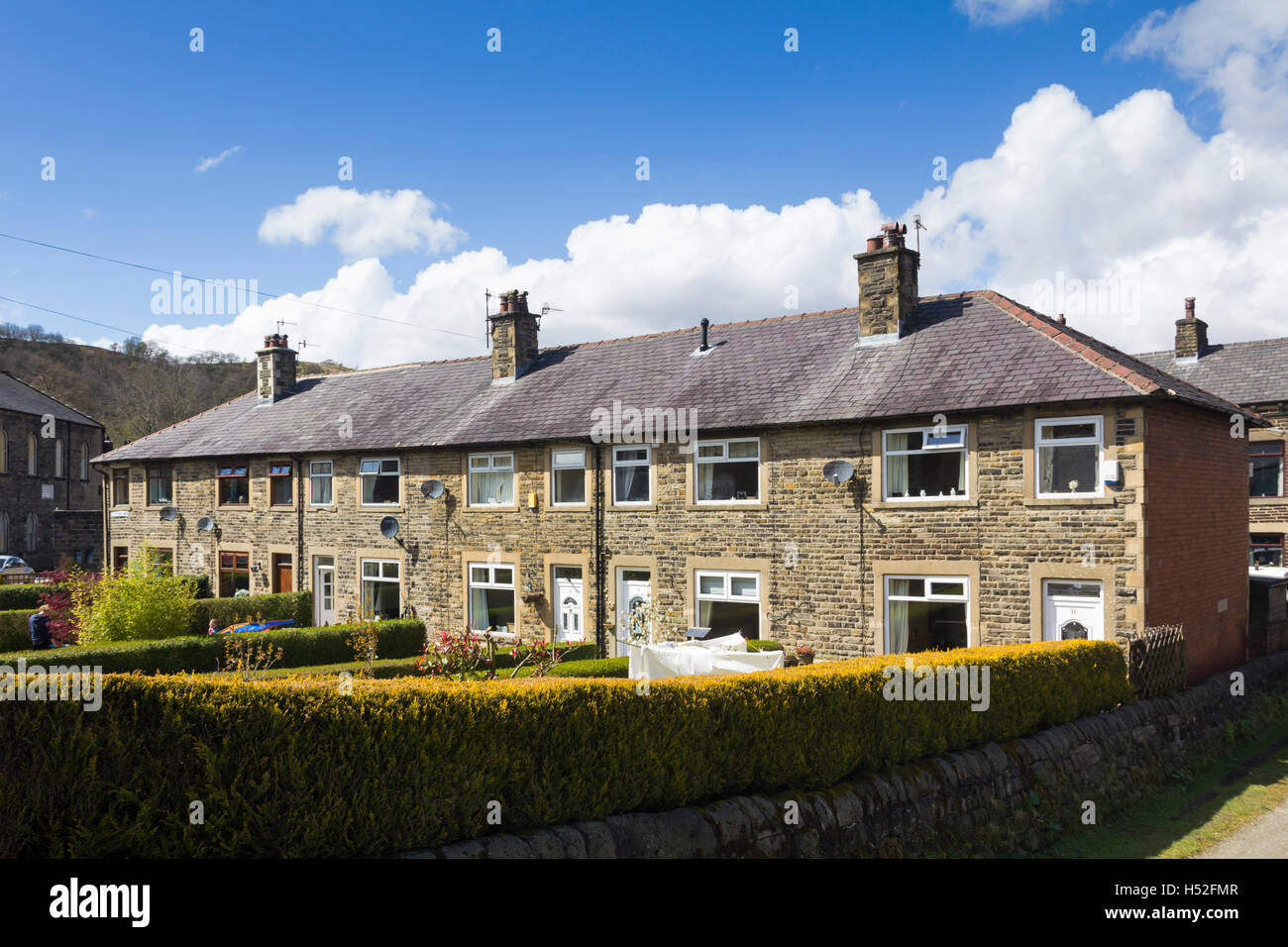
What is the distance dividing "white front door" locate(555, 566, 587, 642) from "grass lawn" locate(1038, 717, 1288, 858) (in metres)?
11.7

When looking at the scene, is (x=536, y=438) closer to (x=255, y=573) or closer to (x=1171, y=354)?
(x=255, y=573)

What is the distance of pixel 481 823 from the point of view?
273 inches

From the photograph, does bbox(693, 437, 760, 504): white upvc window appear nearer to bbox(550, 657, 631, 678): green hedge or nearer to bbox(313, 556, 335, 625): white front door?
bbox(550, 657, 631, 678): green hedge

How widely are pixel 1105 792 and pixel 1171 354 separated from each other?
27.5 meters

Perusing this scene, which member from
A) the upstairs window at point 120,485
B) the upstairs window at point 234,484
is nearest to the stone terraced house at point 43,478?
the upstairs window at point 120,485

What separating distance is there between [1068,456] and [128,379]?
295ft

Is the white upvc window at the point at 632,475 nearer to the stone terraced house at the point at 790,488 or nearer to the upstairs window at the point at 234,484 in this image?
the stone terraced house at the point at 790,488

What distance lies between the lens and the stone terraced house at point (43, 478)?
4366cm

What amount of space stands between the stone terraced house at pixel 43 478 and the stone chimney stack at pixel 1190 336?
4756 centimetres

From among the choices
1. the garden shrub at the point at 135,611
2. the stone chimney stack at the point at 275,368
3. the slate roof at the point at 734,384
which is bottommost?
the garden shrub at the point at 135,611

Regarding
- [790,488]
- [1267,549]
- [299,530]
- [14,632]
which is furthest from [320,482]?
[1267,549]

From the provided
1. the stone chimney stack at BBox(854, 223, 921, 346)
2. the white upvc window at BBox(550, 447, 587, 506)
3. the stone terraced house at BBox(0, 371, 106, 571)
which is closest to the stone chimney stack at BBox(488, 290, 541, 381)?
the white upvc window at BBox(550, 447, 587, 506)
